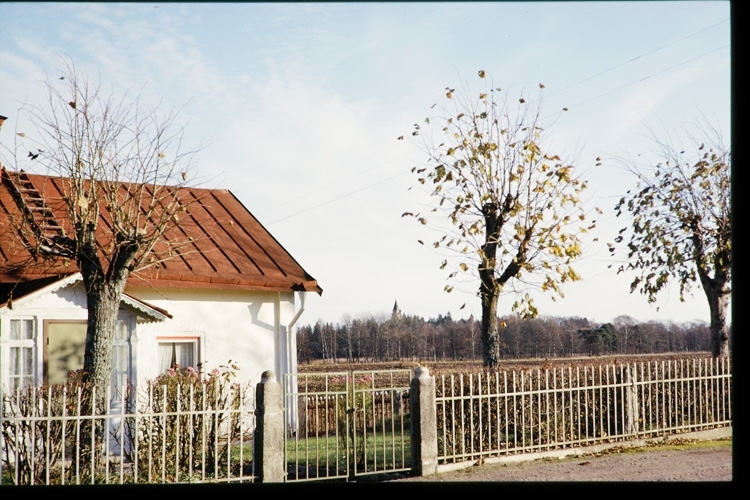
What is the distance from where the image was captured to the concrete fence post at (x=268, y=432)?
9.01m

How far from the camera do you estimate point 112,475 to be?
30.0 feet

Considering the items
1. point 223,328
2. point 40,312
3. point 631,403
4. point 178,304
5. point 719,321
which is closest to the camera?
point 40,312

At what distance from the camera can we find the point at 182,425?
9617mm

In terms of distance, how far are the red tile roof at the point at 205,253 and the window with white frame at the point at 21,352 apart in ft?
3.53

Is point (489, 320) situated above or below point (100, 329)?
below

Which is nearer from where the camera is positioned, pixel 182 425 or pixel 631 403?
pixel 182 425

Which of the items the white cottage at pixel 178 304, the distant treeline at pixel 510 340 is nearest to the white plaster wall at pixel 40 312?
the white cottage at pixel 178 304

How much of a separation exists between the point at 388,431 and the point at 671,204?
983 centimetres

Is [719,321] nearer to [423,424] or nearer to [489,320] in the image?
[489,320]

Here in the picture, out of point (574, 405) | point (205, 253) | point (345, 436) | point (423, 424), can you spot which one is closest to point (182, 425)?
point (345, 436)

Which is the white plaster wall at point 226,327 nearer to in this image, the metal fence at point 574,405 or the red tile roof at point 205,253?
the red tile roof at point 205,253

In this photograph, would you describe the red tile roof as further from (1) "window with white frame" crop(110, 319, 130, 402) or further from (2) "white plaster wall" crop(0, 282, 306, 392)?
(1) "window with white frame" crop(110, 319, 130, 402)

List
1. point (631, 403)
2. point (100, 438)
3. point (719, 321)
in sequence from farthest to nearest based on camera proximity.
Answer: point (719, 321)
point (631, 403)
point (100, 438)

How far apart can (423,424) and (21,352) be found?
6.34 meters
